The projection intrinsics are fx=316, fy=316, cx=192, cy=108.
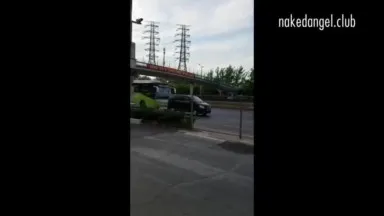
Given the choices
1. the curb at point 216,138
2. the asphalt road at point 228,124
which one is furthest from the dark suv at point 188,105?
the curb at point 216,138

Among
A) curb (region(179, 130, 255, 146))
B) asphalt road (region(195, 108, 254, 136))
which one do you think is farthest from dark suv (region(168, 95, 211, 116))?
curb (region(179, 130, 255, 146))

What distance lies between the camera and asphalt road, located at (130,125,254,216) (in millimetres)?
3680

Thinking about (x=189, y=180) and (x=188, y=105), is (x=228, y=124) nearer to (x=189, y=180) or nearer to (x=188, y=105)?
(x=188, y=105)

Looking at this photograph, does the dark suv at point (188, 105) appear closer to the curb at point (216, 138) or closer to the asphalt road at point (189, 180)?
the curb at point (216, 138)

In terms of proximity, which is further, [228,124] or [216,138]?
[228,124]

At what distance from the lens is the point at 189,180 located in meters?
Result: 4.87

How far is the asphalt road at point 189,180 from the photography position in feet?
12.1

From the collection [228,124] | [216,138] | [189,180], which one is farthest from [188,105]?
[189,180]

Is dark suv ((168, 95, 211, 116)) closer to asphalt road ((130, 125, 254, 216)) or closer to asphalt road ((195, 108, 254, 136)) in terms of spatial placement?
asphalt road ((195, 108, 254, 136))
